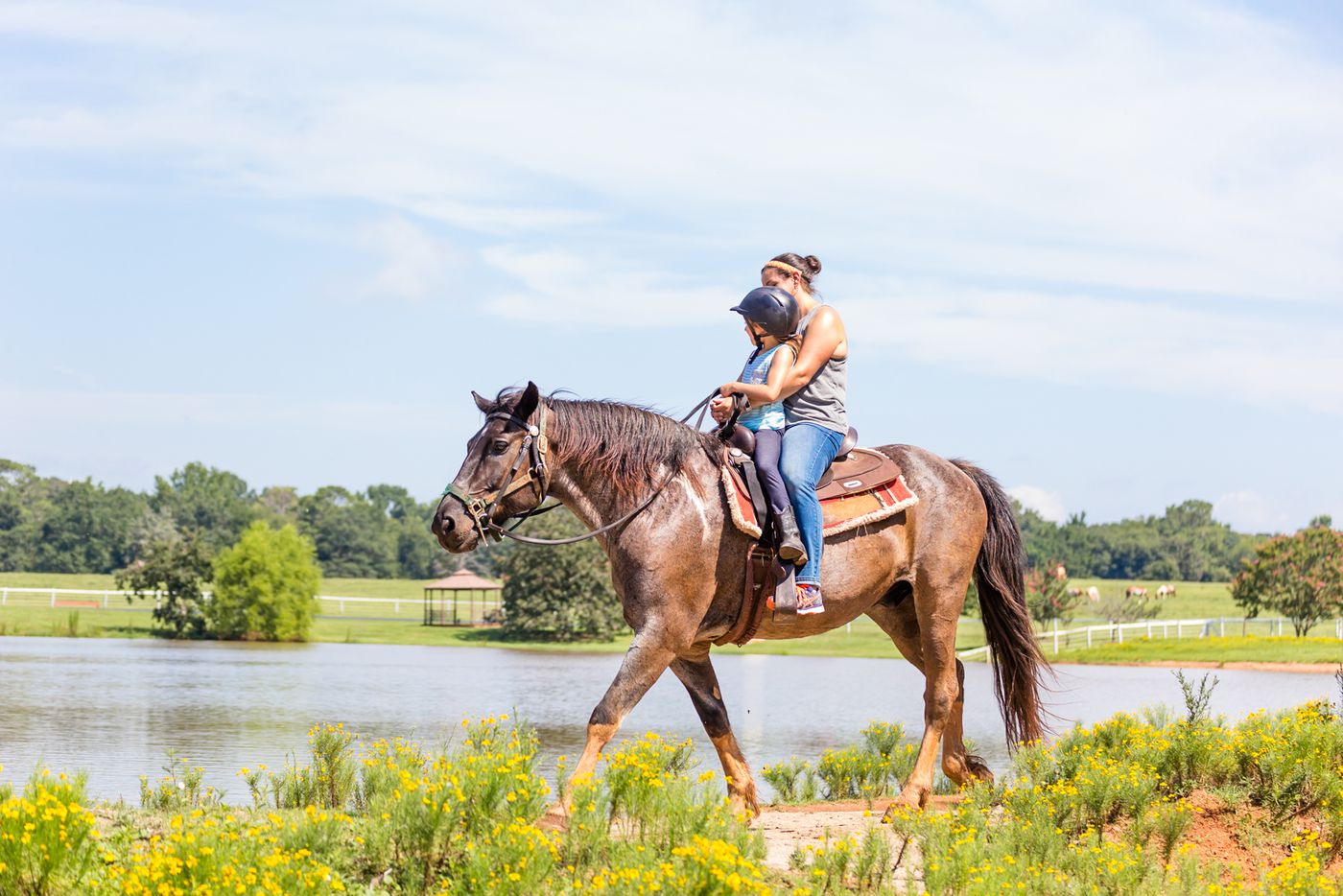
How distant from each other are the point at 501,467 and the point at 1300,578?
48333 mm

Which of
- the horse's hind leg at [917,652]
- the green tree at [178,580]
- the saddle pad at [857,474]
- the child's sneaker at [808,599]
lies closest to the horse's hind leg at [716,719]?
the child's sneaker at [808,599]

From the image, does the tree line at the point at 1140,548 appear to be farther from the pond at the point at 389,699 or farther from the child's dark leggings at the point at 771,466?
the child's dark leggings at the point at 771,466

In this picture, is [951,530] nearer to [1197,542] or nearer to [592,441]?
[592,441]

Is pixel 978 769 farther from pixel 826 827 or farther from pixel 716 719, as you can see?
pixel 826 827

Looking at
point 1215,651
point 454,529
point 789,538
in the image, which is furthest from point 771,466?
point 1215,651

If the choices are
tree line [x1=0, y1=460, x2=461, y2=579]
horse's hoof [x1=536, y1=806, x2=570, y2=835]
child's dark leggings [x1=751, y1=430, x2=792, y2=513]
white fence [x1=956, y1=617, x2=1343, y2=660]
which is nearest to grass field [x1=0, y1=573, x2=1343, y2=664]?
white fence [x1=956, y1=617, x2=1343, y2=660]

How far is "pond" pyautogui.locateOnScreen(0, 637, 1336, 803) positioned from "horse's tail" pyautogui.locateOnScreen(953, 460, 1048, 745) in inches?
122

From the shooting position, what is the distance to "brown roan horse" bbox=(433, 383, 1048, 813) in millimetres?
7934

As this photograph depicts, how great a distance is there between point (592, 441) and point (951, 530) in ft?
8.94

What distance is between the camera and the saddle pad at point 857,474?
8.91 meters

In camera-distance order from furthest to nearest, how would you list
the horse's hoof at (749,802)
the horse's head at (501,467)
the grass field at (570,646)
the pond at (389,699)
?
the grass field at (570,646), the pond at (389,699), the horse's hoof at (749,802), the horse's head at (501,467)

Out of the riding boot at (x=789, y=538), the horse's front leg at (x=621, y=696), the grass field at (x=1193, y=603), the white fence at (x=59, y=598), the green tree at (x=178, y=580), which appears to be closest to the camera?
the horse's front leg at (x=621, y=696)

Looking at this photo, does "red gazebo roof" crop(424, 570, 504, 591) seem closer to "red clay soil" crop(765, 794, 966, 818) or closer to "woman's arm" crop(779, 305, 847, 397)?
"red clay soil" crop(765, 794, 966, 818)

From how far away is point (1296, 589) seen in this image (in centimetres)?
4981
